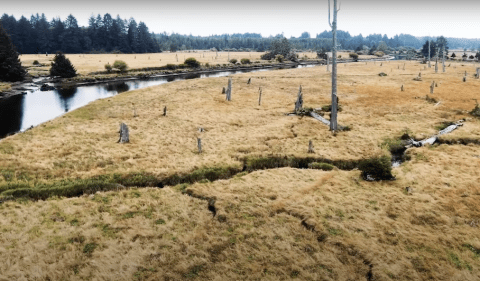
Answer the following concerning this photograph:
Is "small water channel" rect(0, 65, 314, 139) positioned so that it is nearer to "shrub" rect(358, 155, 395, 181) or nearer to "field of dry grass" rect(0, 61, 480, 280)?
"field of dry grass" rect(0, 61, 480, 280)

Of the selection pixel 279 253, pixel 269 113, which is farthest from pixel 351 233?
pixel 269 113

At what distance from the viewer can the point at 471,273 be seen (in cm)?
1089

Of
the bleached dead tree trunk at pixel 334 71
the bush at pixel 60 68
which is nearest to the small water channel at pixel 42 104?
the bush at pixel 60 68

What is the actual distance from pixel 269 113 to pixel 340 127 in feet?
33.2

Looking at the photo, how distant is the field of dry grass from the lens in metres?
11.6

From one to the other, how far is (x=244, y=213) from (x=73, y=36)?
173 meters

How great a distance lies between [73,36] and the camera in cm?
15312

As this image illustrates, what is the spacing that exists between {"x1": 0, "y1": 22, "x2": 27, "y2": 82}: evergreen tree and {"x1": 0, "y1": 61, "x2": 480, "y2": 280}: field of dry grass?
170 feet

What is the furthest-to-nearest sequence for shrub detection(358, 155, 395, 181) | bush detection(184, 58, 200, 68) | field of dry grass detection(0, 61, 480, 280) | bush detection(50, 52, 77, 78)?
1. bush detection(184, 58, 200, 68)
2. bush detection(50, 52, 77, 78)
3. shrub detection(358, 155, 395, 181)
4. field of dry grass detection(0, 61, 480, 280)

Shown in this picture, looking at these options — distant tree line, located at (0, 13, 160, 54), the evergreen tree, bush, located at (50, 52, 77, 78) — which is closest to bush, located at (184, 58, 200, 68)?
bush, located at (50, 52, 77, 78)

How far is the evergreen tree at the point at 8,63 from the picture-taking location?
67188 millimetres

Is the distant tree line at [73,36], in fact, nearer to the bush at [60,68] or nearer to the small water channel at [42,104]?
the bush at [60,68]

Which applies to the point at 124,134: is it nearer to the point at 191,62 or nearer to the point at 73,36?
the point at 191,62

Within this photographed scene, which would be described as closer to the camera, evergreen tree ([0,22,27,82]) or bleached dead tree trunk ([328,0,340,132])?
bleached dead tree trunk ([328,0,340,132])
